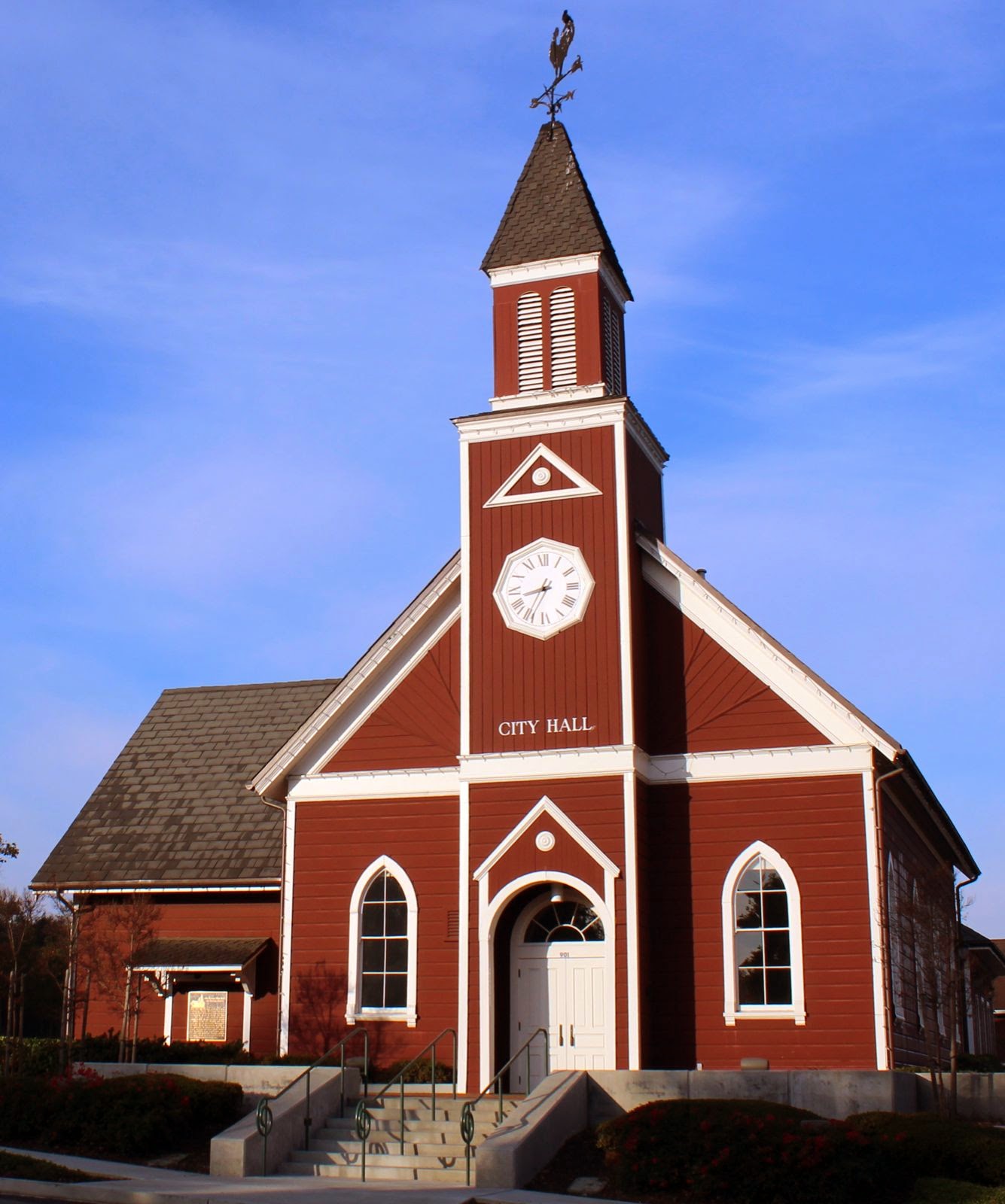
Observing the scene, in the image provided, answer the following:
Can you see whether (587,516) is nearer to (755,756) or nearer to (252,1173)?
(755,756)

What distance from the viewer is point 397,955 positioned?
2314 centimetres

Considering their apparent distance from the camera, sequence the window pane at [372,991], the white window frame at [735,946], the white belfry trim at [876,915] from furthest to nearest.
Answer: the window pane at [372,991] → the white window frame at [735,946] → the white belfry trim at [876,915]

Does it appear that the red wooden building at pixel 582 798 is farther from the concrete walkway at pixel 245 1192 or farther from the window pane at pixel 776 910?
the concrete walkway at pixel 245 1192

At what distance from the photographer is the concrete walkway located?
14.9m

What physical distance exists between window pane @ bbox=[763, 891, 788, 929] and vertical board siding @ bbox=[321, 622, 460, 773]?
219 inches

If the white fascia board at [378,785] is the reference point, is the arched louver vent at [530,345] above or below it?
above

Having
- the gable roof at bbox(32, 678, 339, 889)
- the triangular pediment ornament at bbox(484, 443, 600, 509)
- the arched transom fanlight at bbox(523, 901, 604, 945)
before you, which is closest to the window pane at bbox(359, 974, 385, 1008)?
the arched transom fanlight at bbox(523, 901, 604, 945)

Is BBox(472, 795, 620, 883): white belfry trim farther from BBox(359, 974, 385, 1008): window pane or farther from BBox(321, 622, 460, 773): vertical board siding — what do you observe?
BBox(359, 974, 385, 1008): window pane

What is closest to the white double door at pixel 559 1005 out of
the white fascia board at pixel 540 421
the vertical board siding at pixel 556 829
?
the vertical board siding at pixel 556 829

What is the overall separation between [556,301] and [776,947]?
36.8 ft

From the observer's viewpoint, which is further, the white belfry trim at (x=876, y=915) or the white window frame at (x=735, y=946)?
the white window frame at (x=735, y=946)

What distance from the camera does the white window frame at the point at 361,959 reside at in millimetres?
22750

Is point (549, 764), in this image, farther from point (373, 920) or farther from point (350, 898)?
point (350, 898)

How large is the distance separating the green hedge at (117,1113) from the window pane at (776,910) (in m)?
8.06
